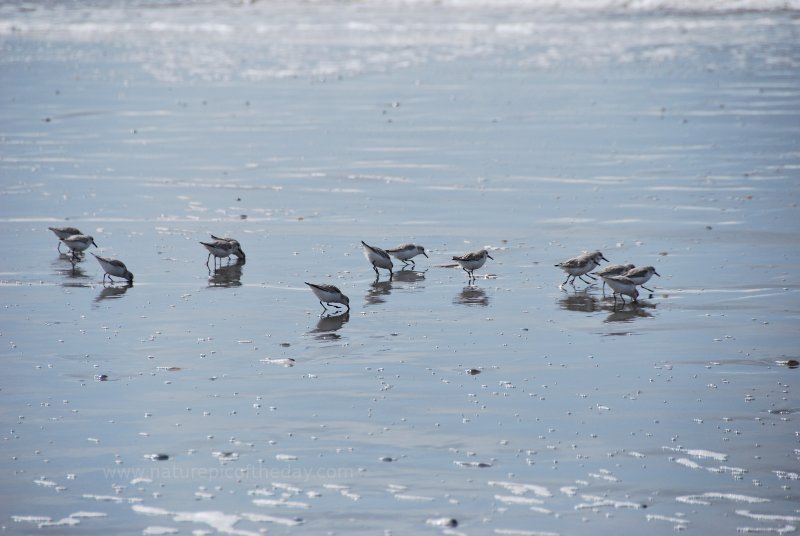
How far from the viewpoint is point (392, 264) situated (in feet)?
60.0

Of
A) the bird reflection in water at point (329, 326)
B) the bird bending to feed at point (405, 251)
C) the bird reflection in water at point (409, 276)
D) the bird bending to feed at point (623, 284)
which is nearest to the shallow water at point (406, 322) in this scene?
the bird reflection in water at point (329, 326)

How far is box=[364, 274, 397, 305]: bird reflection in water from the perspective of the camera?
17047 millimetres

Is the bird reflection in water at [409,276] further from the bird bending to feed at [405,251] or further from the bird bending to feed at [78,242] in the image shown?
the bird bending to feed at [78,242]

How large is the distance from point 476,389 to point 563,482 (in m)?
2.64

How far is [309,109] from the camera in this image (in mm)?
35094

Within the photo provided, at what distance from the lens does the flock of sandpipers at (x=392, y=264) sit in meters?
16.4

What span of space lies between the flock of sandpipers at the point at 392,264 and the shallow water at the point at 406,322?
0.98 ft

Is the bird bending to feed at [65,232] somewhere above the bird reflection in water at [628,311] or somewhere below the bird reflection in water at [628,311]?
above

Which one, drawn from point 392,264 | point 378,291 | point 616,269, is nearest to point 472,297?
point 378,291

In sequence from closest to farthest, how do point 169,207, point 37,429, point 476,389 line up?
point 37,429, point 476,389, point 169,207

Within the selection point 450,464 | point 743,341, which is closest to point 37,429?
point 450,464

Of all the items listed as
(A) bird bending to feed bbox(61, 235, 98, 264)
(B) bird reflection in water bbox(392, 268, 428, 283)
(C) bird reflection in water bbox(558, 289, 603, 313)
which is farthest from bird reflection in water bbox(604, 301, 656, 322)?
(A) bird bending to feed bbox(61, 235, 98, 264)

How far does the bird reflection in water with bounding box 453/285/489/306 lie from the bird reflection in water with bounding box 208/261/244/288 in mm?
3404

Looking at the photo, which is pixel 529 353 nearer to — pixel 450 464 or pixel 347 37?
pixel 450 464
